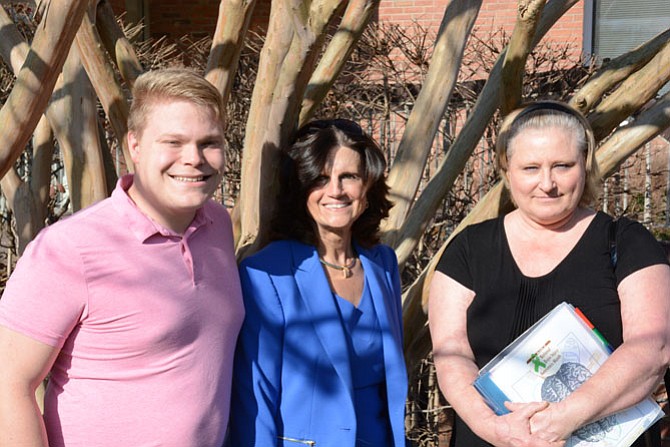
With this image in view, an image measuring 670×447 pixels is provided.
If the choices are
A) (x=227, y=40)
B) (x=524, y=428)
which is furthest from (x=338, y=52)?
(x=524, y=428)

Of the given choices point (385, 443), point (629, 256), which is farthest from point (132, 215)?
point (629, 256)

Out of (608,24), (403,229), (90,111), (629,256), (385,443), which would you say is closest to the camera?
(629,256)

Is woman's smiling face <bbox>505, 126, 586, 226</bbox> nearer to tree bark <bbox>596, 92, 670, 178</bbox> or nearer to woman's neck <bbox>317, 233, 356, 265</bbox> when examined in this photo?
woman's neck <bbox>317, 233, 356, 265</bbox>

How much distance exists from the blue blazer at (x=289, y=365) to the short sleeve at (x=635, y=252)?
0.87m

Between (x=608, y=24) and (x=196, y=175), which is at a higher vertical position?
(x=608, y=24)

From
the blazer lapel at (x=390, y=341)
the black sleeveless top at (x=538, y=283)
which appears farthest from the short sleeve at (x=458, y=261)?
the blazer lapel at (x=390, y=341)

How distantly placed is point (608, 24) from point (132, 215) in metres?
9.93

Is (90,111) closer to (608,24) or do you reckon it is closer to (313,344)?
(313,344)

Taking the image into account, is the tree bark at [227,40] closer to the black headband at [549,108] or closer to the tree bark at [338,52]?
the tree bark at [338,52]

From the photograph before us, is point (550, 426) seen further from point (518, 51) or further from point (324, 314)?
point (518, 51)

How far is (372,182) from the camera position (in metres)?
2.90

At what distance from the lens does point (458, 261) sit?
279 centimetres

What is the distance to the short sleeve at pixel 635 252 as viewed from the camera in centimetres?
257

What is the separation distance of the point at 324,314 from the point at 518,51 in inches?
46.6
